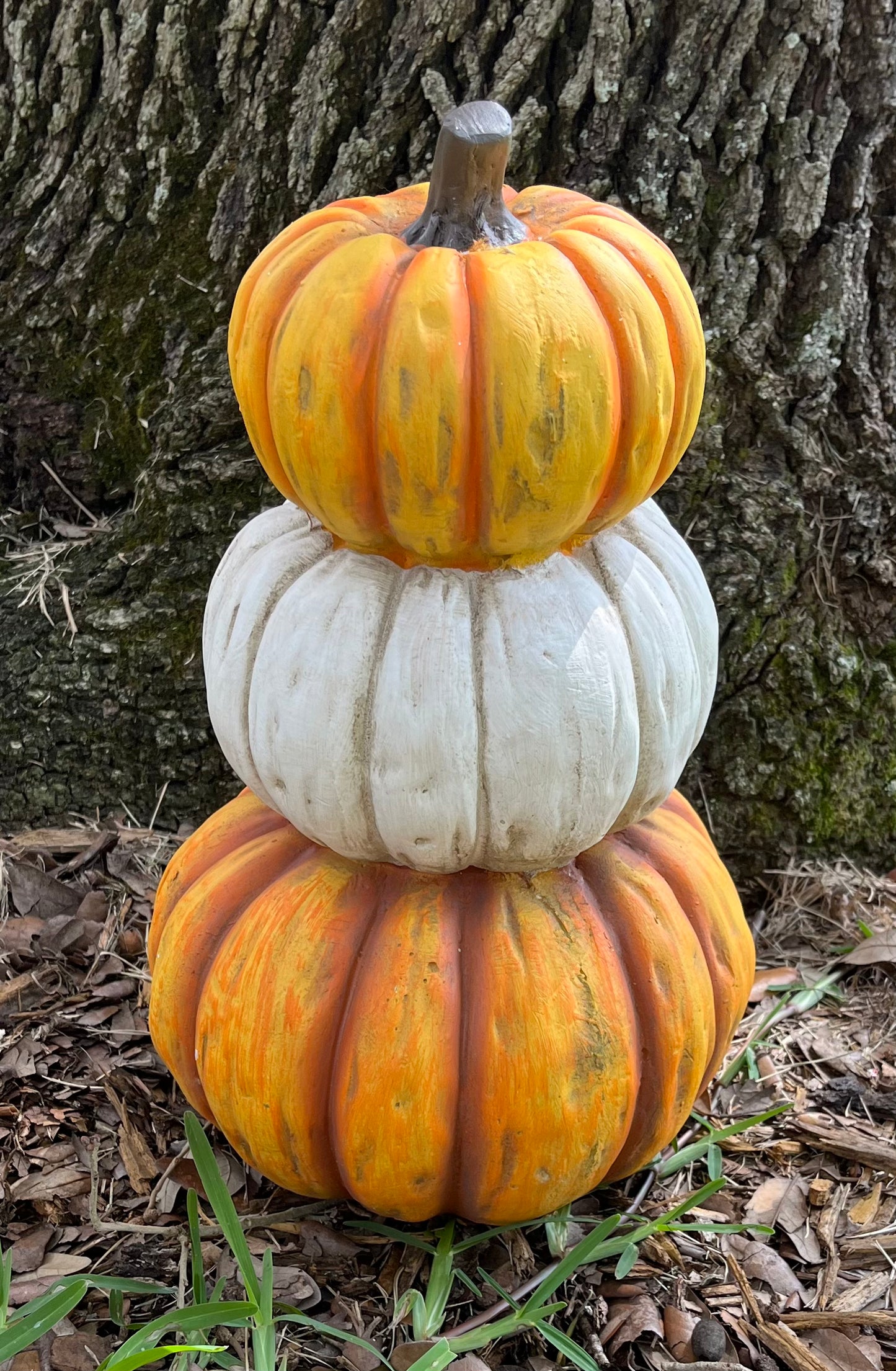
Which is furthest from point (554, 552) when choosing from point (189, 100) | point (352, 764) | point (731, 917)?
point (189, 100)

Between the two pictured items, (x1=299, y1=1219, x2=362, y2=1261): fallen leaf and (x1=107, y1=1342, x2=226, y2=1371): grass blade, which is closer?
(x1=107, y1=1342, x2=226, y2=1371): grass blade

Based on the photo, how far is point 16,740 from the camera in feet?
8.09

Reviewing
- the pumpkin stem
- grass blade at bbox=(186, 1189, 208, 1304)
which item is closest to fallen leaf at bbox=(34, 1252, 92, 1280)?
grass blade at bbox=(186, 1189, 208, 1304)

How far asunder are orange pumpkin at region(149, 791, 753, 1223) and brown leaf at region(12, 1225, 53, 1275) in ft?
1.05

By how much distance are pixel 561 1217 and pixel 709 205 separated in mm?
1756

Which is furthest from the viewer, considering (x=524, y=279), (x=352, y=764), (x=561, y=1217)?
(x=561, y=1217)

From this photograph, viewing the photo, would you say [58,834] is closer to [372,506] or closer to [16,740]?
[16,740]

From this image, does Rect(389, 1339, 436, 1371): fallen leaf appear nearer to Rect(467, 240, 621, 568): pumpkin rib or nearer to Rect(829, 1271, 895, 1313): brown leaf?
Rect(829, 1271, 895, 1313): brown leaf

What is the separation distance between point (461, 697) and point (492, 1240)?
0.84 meters

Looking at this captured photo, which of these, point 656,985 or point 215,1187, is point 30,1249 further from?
point 656,985

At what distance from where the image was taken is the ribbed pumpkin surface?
1308 millimetres

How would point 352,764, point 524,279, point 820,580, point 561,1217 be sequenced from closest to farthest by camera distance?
point 524,279 → point 352,764 → point 561,1217 → point 820,580

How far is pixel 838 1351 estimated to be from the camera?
157cm

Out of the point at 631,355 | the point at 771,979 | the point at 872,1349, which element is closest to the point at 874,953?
the point at 771,979
